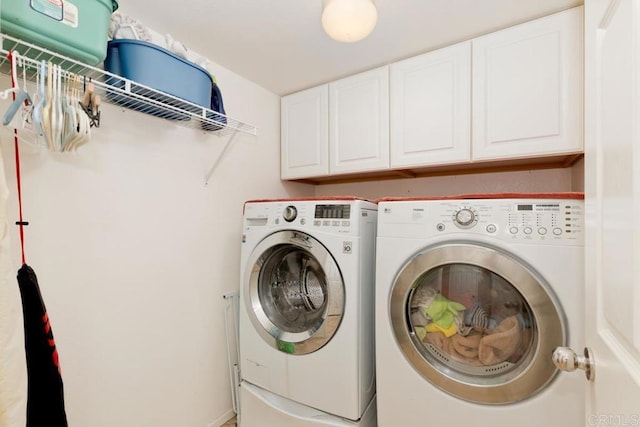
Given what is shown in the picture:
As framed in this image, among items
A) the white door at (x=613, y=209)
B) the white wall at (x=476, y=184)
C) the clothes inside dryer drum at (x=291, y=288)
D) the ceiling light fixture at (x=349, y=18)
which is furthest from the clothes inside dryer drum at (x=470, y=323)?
the ceiling light fixture at (x=349, y=18)

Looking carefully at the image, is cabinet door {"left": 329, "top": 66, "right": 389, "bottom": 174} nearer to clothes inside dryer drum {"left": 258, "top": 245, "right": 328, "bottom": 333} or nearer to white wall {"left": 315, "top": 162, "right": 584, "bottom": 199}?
white wall {"left": 315, "top": 162, "right": 584, "bottom": 199}

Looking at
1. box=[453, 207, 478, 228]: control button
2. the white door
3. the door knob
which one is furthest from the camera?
box=[453, 207, 478, 228]: control button

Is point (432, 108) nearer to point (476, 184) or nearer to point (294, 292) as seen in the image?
point (476, 184)

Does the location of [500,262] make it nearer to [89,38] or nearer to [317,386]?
[317,386]

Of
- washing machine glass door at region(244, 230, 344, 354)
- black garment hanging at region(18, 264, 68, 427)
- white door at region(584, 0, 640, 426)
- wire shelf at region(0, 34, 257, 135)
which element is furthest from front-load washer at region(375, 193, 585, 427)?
black garment hanging at region(18, 264, 68, 427)

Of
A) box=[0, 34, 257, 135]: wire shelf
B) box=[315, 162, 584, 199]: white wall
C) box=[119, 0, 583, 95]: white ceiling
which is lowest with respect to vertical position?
box=[315, 162, 584, 199]: white wall

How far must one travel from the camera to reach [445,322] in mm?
1187

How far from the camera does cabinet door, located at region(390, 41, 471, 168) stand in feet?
4.87

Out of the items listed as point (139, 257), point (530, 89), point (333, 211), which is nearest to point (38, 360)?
point (139, 257)

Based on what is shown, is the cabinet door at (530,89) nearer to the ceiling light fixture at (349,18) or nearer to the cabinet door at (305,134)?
the ceiling light fixture at (349,18)

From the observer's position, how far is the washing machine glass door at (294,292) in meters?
1.33

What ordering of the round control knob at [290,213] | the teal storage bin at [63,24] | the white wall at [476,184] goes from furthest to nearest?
the white wall at [476,184], the round control knob at [290,213], the teal storage bin at [63,24]

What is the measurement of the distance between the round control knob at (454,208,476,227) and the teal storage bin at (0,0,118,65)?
1352mm

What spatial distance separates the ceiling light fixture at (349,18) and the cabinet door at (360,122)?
0.66 m
